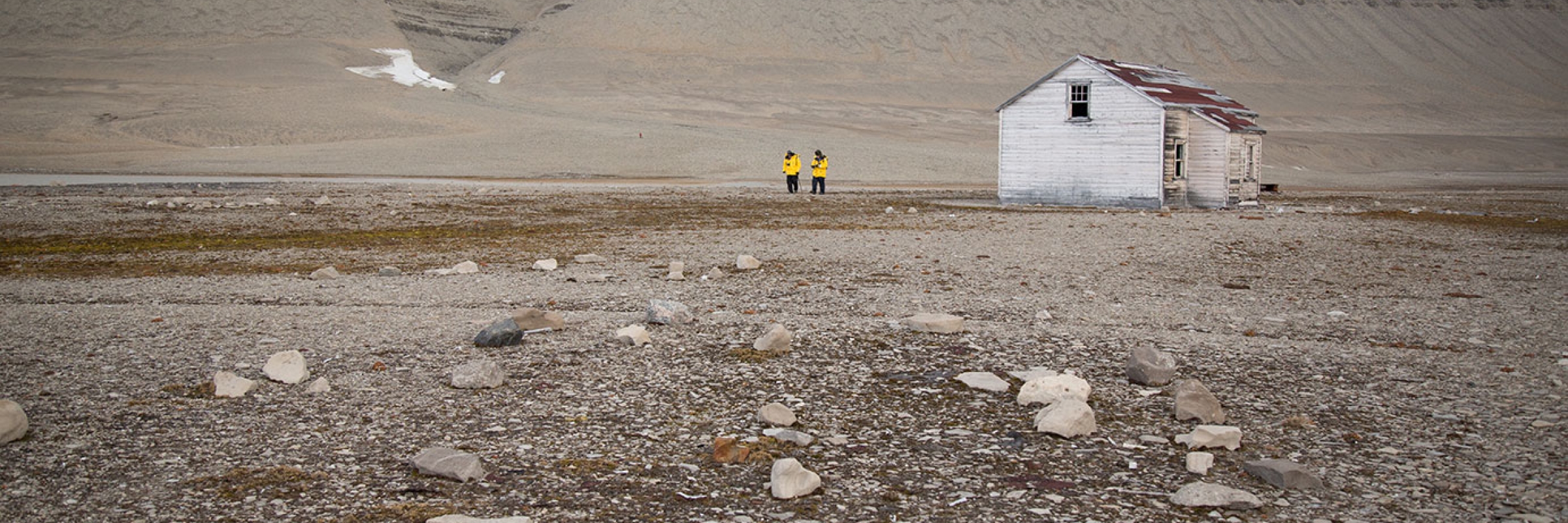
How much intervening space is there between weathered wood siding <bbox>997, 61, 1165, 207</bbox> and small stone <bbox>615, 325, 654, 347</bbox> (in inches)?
899

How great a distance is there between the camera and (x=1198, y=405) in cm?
606

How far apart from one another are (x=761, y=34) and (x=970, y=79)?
23191 millimetres

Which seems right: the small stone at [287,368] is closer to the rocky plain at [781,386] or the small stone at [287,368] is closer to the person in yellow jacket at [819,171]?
the rocky plain at [781,386]

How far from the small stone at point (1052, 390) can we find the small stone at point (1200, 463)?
1159 mm

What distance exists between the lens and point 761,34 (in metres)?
115

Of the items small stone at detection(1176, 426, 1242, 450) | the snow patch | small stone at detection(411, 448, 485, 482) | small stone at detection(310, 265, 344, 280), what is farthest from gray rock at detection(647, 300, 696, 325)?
the snow patch

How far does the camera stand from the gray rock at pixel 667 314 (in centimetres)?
916

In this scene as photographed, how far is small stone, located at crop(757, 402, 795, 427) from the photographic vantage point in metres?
5.97

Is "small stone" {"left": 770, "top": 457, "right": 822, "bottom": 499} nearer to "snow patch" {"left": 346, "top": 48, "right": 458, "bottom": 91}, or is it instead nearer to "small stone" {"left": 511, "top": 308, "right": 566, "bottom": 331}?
"small stone" {"left": 511, "top": 308, "right": 566, "bottom": 331}

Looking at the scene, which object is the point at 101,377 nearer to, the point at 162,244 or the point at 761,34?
the point at 162,244

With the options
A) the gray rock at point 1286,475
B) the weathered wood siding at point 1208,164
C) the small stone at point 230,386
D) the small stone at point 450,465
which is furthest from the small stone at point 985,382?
the weathered wood siding at point 1208,164

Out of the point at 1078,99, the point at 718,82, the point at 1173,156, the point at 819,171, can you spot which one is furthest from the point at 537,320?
the point at 718,82

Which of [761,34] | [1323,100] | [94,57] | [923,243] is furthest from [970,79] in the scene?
[923,243]

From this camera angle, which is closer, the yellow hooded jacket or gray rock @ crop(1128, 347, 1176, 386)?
gray rock @ crop(1128, 347, 1176, 386)
